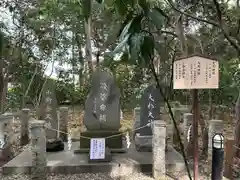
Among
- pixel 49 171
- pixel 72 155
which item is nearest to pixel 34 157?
pixel 49 171

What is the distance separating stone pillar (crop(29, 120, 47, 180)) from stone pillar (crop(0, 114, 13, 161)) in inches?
41.1

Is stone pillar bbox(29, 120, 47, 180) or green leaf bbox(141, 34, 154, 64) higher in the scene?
green leaf bbox(141, 34, 154, 64)

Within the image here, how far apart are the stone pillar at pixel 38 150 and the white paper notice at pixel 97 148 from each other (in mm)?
728

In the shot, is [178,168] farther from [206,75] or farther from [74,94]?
[74,94]

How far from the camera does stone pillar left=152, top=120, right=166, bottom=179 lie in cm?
375

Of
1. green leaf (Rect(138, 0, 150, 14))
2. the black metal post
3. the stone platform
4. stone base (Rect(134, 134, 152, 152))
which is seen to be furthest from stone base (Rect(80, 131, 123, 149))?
green leaf (Rect(138, 0, 150, 14))

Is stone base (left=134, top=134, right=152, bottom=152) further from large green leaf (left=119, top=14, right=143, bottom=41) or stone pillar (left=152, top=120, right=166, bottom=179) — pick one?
large green leaf (left=119, top=14, right=143, bottom=41)

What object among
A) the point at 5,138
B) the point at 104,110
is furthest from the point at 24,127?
the point at 104,110

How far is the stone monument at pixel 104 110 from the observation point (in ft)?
15.8

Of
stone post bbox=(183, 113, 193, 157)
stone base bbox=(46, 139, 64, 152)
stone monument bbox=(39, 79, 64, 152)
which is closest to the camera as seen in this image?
stone post bbox=(183, 113, 193, 157)

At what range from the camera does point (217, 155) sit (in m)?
2.22

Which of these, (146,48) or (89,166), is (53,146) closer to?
(89,166)

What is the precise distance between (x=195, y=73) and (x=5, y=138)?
3446 mm

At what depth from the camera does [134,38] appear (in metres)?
0.94
